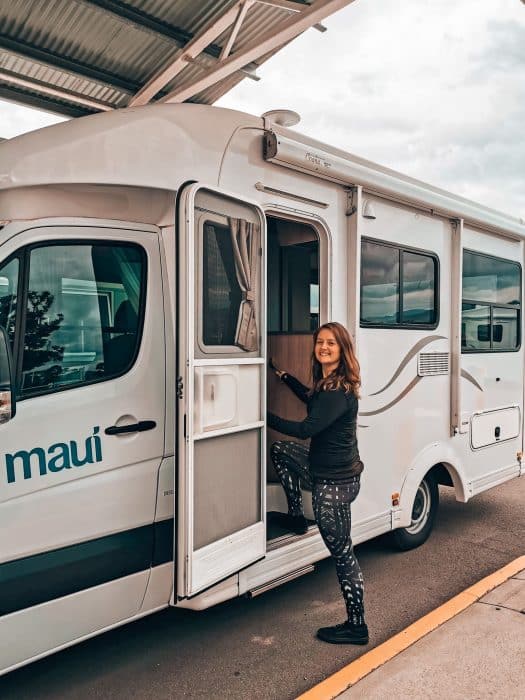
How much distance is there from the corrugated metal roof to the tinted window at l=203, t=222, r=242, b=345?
150 inches

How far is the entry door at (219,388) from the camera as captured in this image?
2.83 metres

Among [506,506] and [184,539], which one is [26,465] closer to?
[184,539]

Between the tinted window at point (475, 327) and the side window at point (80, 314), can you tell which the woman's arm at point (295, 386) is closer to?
the side window at point (80, 314)

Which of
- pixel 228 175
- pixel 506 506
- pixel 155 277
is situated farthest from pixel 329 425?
pixel 506 506

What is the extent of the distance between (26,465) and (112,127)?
5.33 feet

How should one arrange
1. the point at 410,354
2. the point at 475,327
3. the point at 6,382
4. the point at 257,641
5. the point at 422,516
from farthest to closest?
the point at 475,327, the point at 422,516, the point at 410,354, the point at 257,641, the point at 6,382

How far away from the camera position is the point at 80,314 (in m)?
2.82

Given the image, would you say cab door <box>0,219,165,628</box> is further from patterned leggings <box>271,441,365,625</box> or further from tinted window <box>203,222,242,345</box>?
patterned leggings <box>271,441,365,625</box>

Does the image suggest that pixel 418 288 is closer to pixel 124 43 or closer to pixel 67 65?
pixel 124 43

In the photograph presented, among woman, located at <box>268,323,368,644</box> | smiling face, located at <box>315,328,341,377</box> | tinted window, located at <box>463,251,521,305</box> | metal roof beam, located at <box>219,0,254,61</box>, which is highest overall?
metal roof beam, located at <box>219,0,254,61</box>

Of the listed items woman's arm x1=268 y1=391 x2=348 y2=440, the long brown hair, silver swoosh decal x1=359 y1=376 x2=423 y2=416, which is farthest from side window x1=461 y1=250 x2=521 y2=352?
woman's arm x1=268 y1=391 x2=348 y2=440

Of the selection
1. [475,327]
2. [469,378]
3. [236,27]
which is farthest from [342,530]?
[236,27]

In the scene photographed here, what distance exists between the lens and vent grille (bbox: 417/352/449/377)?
4.57 metres

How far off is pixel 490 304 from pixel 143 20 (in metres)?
4.39
